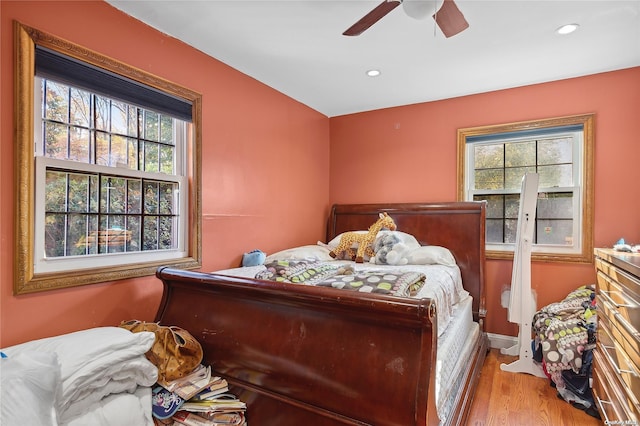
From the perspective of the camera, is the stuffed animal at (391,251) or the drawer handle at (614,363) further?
the stuffed animal at (391,251)

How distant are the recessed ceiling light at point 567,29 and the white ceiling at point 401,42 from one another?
39mm

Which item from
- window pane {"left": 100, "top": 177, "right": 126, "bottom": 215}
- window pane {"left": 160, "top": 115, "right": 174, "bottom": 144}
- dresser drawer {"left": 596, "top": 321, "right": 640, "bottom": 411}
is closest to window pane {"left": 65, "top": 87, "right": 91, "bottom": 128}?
window pane {"left": 100, "top": 177, "right": 126, "bottom": 215}

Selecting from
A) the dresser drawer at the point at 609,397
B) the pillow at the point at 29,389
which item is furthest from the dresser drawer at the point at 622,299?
the pillow at the point at 29,389

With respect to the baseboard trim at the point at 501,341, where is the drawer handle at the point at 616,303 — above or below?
above

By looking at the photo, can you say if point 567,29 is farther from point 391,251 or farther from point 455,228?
point 391,251

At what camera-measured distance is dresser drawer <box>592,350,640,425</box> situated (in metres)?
1.44

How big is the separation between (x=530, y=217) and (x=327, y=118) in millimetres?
2517

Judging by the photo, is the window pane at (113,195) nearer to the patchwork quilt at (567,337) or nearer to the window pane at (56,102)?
the window pane at (56,102)

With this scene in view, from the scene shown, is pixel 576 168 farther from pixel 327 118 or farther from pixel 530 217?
pixel 327 118

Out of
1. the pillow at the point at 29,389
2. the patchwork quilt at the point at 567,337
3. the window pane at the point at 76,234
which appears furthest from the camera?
the patchwork quilt at the point at 567,337

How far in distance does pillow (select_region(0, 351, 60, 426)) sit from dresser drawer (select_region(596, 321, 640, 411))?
87.0 inches

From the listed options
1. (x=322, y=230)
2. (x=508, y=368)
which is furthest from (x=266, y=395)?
(x=322, y=230)

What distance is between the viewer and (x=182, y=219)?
243cm

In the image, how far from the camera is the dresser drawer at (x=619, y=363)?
136 cm
